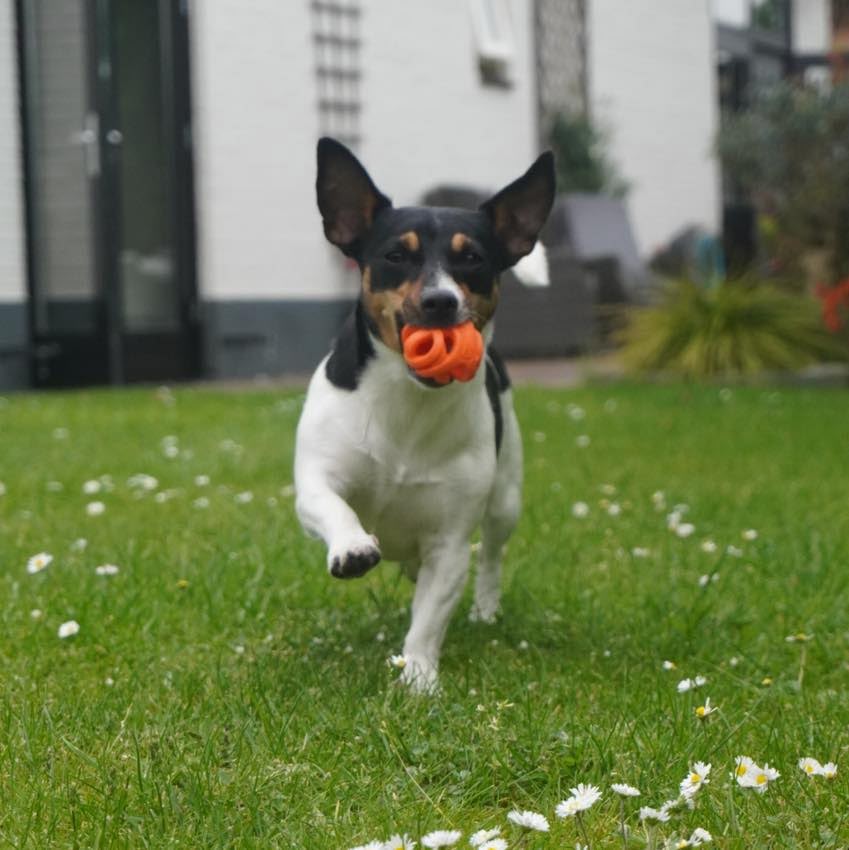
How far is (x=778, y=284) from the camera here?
11.3m

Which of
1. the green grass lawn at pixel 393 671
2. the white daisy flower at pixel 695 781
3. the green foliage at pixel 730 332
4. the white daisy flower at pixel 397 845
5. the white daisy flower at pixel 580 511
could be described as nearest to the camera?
the white daisy flower at pixel 397 845

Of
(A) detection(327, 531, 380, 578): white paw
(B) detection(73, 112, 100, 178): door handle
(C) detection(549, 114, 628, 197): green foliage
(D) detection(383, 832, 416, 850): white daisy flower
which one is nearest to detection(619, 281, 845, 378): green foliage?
(B) detection(73, 112, 100, 178): door handle

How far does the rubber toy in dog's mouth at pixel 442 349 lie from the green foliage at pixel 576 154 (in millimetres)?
12741

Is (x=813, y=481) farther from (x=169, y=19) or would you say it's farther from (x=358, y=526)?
(x=169, y=19)

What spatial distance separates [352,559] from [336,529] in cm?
16

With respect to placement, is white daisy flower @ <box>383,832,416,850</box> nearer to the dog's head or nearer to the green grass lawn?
the green grass lawn

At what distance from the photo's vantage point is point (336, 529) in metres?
2.70

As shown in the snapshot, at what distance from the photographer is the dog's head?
281cm

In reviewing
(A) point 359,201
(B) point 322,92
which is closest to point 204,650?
(A) point 359,201

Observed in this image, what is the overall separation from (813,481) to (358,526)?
10.9ft

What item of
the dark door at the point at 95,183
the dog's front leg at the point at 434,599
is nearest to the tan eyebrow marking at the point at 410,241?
the dog's front leg at the point at 434,599

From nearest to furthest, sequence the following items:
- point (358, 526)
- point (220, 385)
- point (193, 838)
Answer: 1. point (193, 838)
2. point (358, 526)
3. point (220, 385)

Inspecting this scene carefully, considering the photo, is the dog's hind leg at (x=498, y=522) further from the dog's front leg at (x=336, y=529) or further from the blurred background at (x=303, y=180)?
the blurred background at (x=303, y=180)

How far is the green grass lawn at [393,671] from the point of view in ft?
6.91
